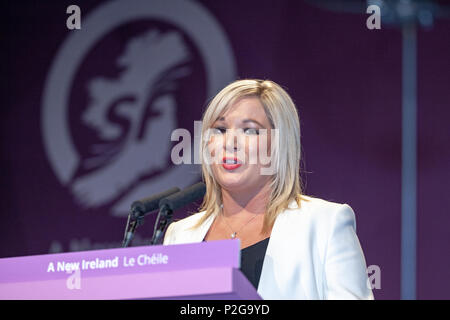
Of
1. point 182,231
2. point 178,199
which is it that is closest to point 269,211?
point 182,231

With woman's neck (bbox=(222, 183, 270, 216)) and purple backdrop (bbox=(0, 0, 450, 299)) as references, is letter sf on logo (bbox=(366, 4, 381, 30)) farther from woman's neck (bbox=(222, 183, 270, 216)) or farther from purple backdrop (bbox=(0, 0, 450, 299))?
woman's neck (bbox=(222, 183, 270, 216))

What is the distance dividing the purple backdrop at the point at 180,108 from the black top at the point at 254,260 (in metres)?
1.53

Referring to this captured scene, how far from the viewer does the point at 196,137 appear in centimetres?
396

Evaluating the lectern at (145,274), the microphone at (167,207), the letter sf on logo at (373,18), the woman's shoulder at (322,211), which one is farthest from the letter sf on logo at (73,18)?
the lectern at (145,274)

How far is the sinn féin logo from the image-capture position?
409 cm

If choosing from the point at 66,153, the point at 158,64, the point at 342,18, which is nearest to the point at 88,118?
the point at 66,153

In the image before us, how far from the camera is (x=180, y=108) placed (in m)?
4.11

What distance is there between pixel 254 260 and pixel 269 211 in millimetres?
195

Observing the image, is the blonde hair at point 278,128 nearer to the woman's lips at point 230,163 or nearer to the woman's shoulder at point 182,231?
the woman's lips at point 230,163

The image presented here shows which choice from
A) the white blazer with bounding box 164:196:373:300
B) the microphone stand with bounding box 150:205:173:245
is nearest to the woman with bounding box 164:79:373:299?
the white blazer with bounding box 164:196:373:300

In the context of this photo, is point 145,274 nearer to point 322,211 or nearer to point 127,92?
point 322,211

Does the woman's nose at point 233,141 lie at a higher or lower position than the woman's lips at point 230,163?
higher

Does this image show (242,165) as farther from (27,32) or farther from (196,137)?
(27,32)

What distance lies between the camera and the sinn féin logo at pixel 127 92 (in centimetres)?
409
